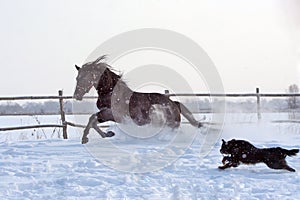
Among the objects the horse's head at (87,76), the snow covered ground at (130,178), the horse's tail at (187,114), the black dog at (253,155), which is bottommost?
the snow covered ground at (130,178)

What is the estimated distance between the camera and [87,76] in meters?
8.40

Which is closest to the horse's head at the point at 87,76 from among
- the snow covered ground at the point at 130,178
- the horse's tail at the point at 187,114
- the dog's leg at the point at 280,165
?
the snow covered ground at the point at 130,178

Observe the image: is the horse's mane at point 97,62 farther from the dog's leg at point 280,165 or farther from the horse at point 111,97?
the dog's leg at point 280,165

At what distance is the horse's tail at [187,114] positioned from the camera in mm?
9022

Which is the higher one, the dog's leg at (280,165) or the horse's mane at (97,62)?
the horse's mane at (97,62)

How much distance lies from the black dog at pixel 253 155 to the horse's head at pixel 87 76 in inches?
143

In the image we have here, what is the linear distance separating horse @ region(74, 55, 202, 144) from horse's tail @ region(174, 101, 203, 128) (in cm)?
58

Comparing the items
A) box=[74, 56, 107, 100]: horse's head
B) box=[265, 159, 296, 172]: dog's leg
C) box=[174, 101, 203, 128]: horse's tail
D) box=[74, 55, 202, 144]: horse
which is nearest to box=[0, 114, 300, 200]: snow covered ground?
box=[265, 159, 296, 172]: dog's leg

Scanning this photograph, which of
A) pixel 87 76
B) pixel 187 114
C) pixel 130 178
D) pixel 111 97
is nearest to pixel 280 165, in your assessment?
pixel 130 178

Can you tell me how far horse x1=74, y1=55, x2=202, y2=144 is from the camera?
837 cm

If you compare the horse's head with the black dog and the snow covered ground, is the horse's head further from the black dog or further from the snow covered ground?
the black dog

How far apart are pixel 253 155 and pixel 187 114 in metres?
3.71

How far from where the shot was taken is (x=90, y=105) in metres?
12.2

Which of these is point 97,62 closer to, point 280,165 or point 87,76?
point 87,76
